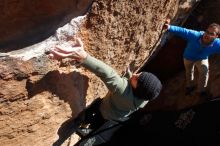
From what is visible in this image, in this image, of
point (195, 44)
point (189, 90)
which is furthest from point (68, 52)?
point (189, 90)

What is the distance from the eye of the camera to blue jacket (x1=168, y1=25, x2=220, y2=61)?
4.62 metres

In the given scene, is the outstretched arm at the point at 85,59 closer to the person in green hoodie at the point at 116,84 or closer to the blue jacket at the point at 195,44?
the person in green hoodie at the point at 116,84

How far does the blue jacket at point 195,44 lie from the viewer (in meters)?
4.62

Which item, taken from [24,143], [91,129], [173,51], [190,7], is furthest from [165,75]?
[24,143]

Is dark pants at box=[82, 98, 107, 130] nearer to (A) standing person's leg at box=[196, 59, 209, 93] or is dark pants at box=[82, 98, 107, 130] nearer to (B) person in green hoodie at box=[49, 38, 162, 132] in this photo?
(B) person in green hoodie at box=[49, 38, 162, 132]

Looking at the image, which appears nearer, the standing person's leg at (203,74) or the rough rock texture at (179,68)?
the standing person's leg at (203,74)

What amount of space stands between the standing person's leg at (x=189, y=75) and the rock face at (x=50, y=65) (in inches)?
49.0

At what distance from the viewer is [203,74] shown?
5.11 m

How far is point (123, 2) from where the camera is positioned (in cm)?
345

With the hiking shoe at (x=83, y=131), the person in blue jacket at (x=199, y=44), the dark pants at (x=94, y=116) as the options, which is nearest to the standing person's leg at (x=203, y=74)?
the person in blue jacket at (x=199, y=44)

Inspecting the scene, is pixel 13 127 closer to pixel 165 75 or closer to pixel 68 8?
pixel 68 8

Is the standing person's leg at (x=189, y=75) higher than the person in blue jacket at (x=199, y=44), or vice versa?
the person in blue jacket at (x=199, y=44)

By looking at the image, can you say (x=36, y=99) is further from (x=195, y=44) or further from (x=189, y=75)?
(x=189, y=75)

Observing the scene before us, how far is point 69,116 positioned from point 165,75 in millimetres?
2953
